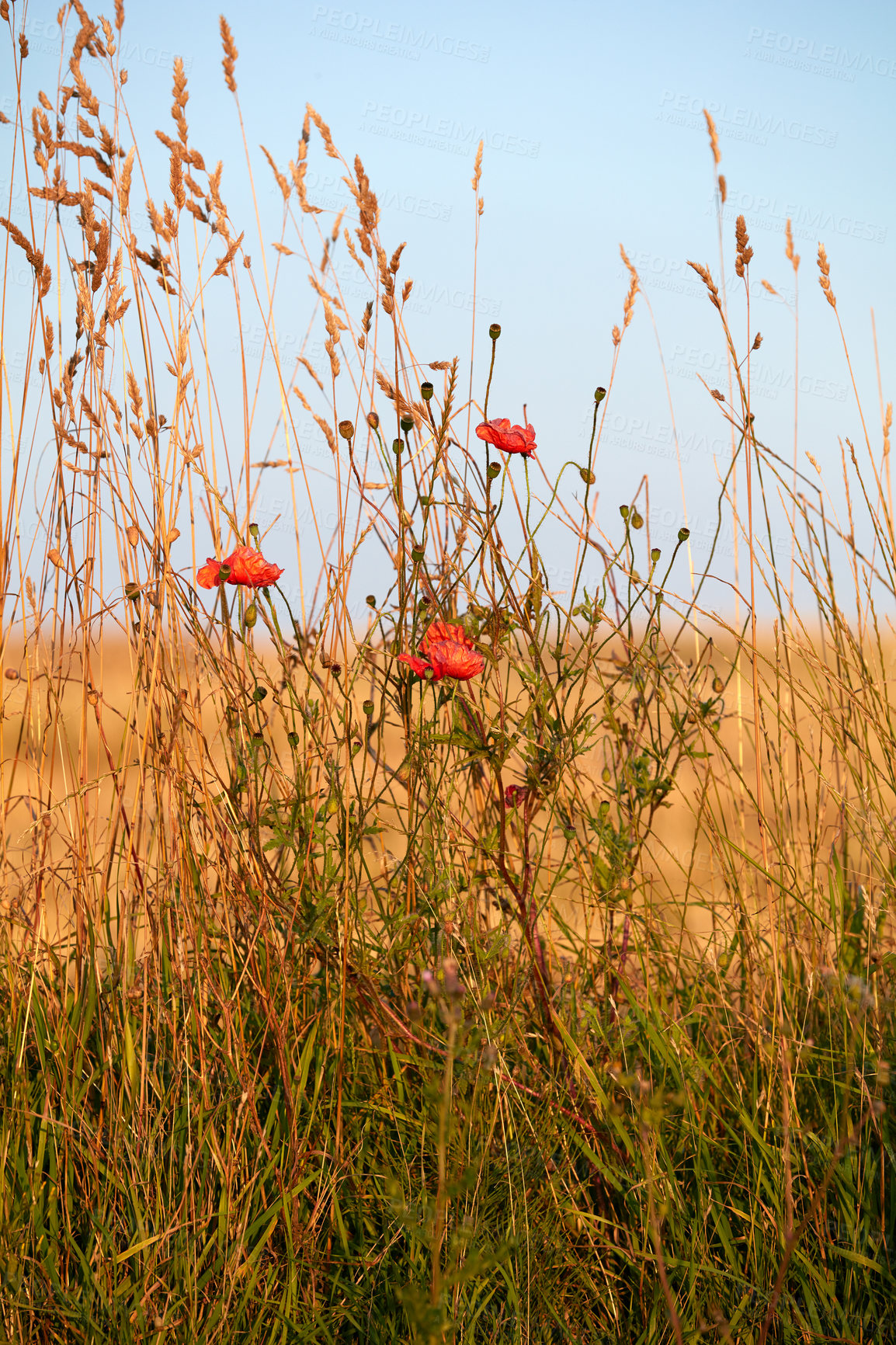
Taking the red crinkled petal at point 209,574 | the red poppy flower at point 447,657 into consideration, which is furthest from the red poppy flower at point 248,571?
the red poppy flower at point 447,657

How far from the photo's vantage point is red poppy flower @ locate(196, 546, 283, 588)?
1452 millimetres

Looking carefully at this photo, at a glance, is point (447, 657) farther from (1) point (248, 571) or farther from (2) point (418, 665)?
(1) point (248, 571)

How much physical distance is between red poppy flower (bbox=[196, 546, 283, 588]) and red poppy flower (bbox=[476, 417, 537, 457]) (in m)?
0.39

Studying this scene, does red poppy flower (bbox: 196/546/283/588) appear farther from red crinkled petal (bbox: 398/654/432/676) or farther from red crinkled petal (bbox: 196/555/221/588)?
red crinkled petal (bbox: 398/654/432/676)

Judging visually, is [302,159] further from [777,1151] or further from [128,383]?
[777,1151]

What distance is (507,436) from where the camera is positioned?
4.82ft

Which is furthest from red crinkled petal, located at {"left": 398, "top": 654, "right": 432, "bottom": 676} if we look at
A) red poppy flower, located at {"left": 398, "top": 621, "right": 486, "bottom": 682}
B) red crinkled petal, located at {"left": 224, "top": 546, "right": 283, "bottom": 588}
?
red crinkled petal, located at {"left": 224, "top": 546, "right": 283, "bottom": 588}

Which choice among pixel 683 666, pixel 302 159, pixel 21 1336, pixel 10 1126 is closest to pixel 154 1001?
pixel 10 1126

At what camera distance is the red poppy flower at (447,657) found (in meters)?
1.34

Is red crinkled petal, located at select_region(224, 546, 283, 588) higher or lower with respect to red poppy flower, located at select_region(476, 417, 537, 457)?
lower

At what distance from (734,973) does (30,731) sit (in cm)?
140

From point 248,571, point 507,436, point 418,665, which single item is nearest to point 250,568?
point 248,571

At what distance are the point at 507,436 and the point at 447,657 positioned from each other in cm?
38

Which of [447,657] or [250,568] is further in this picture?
[250,568]
